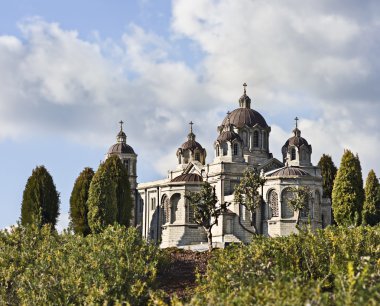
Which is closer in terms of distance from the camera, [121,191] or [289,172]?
[121,191]

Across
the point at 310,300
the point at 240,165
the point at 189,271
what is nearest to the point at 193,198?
the point at 240,165

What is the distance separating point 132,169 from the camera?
89.0 m

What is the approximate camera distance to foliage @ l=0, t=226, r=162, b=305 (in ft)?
90.3

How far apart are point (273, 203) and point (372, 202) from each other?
8.41 metres

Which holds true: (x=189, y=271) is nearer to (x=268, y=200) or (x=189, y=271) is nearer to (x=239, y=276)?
(x=239, y=276)

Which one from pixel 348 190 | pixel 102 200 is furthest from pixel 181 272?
pixel 348 190

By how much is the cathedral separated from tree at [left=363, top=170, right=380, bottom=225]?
3.94 m

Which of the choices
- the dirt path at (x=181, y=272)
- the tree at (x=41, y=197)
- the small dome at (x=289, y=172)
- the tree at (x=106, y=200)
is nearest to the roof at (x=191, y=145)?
the small dome at (x=289, y=172)

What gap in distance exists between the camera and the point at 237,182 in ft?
234

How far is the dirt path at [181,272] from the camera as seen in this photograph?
1331 inches

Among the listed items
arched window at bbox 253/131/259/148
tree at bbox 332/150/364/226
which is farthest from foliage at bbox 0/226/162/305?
arched window at bbox 253/131/259/148

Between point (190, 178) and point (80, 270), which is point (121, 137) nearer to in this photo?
point (190, 178)

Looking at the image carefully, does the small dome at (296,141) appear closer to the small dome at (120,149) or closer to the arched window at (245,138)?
the arched window at (245,138)

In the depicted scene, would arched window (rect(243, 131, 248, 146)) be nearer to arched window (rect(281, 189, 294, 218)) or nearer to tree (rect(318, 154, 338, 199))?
tree (rect(318, 154, 338, 199))
